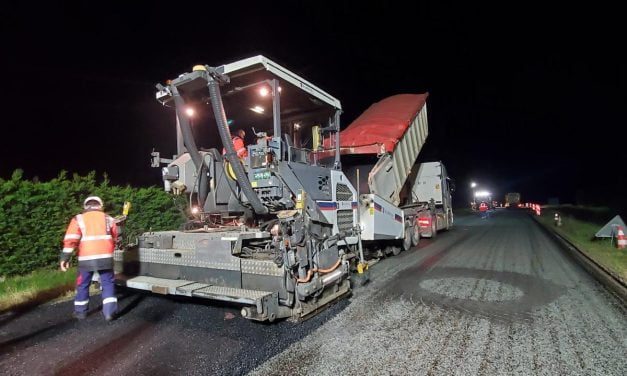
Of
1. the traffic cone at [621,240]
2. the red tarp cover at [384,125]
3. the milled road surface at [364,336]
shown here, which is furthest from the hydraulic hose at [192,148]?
the traffic cone at [621,240]

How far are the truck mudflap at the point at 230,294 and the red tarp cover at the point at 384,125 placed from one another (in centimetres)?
531

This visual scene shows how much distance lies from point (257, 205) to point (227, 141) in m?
0.83

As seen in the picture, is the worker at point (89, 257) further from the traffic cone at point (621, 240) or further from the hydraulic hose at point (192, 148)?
the traffic cone at point (621, 240)

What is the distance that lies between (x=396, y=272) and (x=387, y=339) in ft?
11.3

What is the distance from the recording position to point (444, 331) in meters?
3.99

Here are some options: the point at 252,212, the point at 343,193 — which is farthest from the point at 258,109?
the point at 343,193

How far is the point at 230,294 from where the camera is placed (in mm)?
3848

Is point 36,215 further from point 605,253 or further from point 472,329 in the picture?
point 605,253

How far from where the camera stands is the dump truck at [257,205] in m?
4.04

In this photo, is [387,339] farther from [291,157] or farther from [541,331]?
[291,157]


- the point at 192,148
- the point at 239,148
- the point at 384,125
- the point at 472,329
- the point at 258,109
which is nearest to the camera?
the point at 472,329

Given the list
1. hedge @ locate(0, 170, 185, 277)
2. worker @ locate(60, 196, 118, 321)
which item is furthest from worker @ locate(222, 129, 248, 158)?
worker @ locate(60, 196, 118, 321)

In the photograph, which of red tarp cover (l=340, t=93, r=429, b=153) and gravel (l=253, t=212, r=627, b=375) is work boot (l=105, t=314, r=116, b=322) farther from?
red tarp cover (l=340, t=93, r=429, b=153)

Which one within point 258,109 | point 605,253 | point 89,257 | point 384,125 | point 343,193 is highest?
point 384,125
